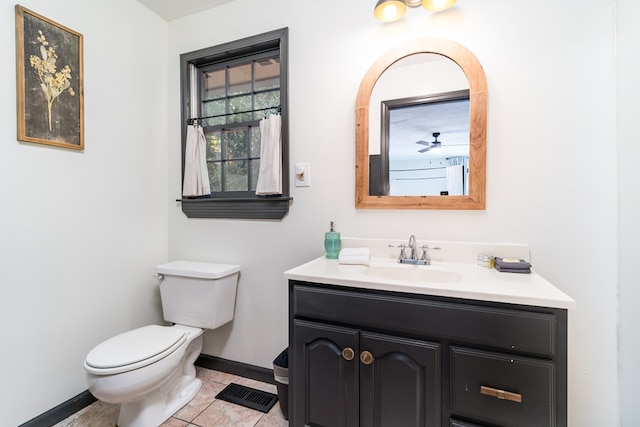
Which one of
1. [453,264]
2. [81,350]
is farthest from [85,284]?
[453,264]

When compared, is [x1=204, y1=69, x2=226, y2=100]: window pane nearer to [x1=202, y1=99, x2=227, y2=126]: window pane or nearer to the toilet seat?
[x1=202, y1=99, x2=227, y2=126]: window pane

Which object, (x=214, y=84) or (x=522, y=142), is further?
(x=214, y=84)

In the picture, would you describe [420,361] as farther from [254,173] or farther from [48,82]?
[48,82]

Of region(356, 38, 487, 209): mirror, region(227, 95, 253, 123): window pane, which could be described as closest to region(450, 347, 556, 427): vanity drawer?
region(356, 38, 487, 209): mirror

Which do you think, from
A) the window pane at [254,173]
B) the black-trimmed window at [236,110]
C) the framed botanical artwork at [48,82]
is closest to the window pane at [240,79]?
the black-trimmed window at [236,110]

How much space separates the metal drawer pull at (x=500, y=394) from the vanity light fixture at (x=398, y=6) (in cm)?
161

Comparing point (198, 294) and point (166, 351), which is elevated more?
point (198, 294)

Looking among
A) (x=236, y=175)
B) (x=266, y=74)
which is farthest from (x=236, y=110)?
(x=236, y=175)

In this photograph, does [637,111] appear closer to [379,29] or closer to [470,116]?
[470,116]

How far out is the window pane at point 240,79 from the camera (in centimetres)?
198

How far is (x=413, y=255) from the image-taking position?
1.48 metres

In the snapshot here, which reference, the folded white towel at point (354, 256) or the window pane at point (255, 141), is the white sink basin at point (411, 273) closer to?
the folded white towel at point (354, 256)

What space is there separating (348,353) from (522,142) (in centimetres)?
122

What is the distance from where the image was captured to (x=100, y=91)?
5.64 ft
